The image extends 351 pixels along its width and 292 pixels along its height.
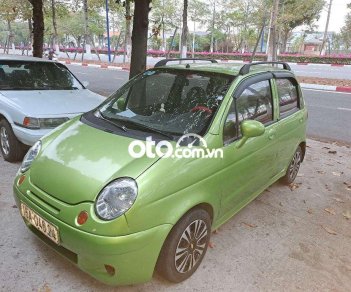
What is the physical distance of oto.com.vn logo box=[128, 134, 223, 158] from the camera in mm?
2393

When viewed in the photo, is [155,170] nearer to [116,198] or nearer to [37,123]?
[116,198]

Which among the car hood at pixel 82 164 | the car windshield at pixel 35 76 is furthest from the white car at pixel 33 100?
the car hood at pixel 82 164

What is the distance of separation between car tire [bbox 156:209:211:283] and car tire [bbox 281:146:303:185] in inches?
80.8

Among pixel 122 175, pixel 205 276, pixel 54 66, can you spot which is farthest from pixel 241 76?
pixel 54 66

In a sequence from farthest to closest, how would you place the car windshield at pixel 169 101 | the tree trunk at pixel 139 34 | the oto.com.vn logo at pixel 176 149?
1. the tree trunk at pixel 139 34
2. the car windshield at pixel 169 101
3. the oto.com.vn logo at pixel 176 149

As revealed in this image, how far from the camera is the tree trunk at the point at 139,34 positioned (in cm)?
606

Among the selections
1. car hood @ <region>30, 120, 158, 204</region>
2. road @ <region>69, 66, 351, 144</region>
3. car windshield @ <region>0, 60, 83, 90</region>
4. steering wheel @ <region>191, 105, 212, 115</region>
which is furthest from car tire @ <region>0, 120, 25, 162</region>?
road @ <region>69, 66, 351, 144</region>

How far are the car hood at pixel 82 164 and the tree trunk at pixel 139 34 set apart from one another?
3.95 meters

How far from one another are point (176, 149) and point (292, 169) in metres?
2.51

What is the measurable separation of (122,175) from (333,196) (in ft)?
A: 10.5

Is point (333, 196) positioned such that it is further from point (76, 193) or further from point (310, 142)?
point (76, 193)

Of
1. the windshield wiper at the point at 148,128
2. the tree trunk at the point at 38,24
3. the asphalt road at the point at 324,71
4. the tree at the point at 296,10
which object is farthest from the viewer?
the tree at the point at 296,10

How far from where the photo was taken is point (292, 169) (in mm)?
4402

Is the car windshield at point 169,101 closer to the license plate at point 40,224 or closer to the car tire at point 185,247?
the car tire at point 185,247
